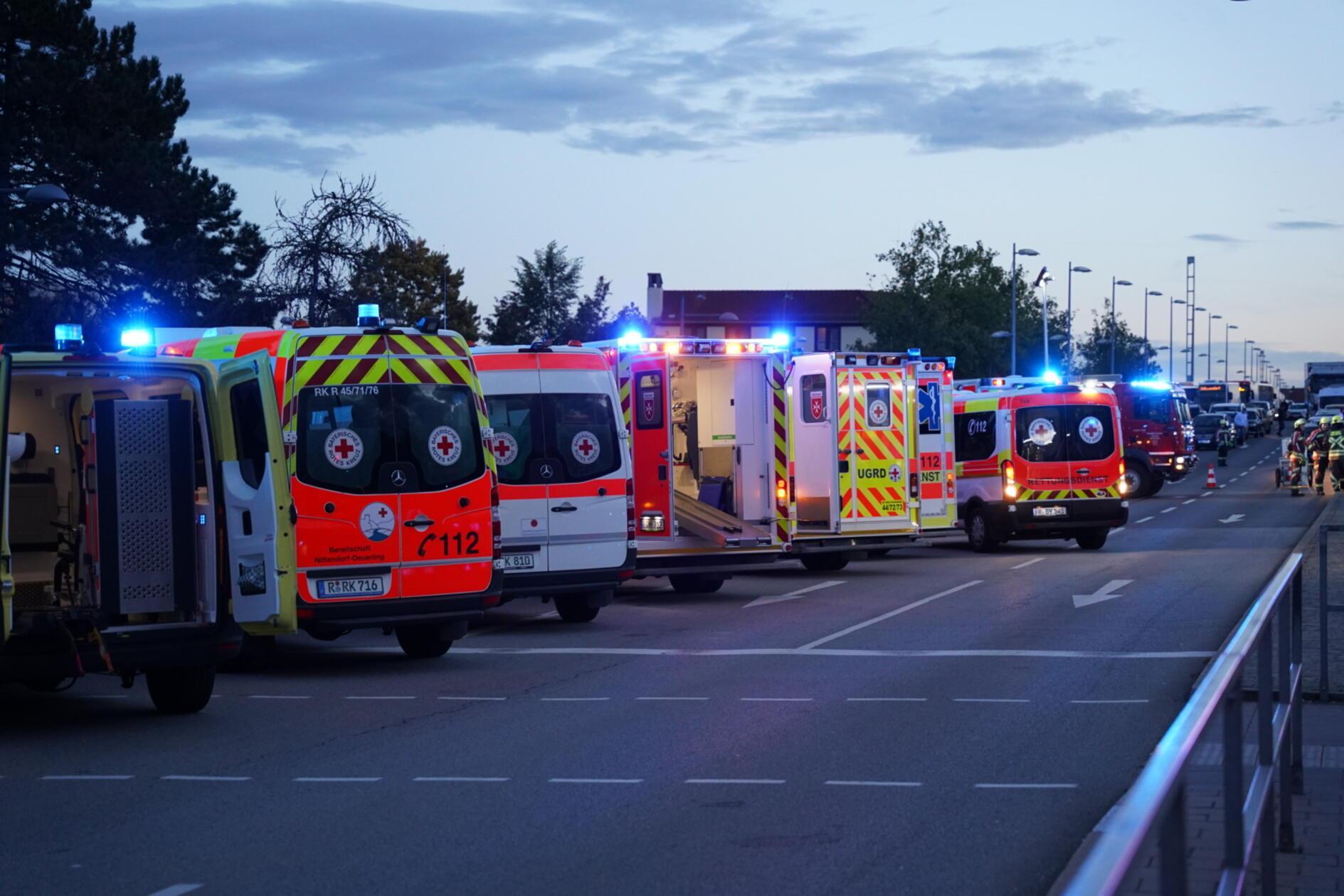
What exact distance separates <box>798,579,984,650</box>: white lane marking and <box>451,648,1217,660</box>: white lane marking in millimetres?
431

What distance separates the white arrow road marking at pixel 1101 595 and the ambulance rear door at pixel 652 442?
4639 mm

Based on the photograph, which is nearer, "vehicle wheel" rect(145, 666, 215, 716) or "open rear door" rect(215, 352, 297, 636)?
"vehicle wheel" rect(145, 666, 215, 716)

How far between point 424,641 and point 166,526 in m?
3.69

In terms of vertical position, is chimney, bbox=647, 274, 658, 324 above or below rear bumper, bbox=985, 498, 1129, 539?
above

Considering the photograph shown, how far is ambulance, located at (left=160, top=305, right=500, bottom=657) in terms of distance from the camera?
13.6 m

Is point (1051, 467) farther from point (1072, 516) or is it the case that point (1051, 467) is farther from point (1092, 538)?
point (1092, 538)

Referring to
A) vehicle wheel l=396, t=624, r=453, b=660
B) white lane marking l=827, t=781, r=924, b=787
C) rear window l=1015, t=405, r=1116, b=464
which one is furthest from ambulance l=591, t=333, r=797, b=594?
white lane marking l=827, t=781, r=924, b=787

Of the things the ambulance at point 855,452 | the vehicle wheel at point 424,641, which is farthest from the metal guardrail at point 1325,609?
the ambulance at point 855,452

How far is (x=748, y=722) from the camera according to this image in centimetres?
1074

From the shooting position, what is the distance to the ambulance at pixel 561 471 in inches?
653

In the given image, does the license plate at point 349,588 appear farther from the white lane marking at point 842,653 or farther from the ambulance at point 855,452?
the ambulance at point 855,452

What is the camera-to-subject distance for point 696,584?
71.3ft

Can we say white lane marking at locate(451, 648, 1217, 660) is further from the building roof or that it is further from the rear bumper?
the building roof

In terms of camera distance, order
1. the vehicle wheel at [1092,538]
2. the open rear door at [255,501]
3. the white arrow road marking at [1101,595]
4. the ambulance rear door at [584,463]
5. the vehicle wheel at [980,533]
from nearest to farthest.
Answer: the open rear door at [255,501]
the ambulance rear door at [584,463]
the white arrow road marking at [1101,595]
the vehicle wheel at [1092,538]
the vehicle wheel at [980,533]
